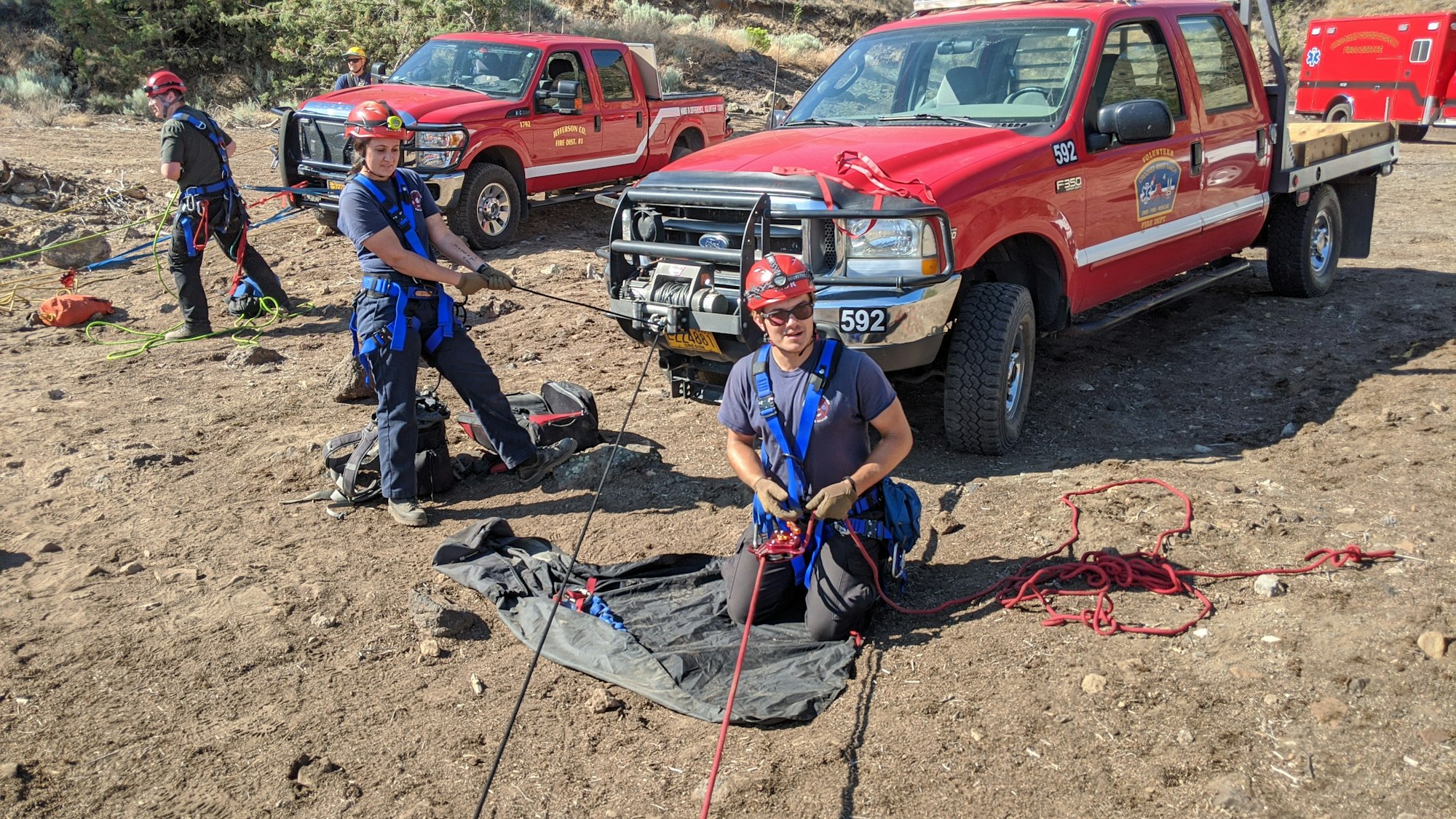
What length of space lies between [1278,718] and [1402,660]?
21.7 inches

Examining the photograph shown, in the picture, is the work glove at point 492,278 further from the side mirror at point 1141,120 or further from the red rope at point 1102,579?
the side mirror at point 1141,120

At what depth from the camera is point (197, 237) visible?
8109mm

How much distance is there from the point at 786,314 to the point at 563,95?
25.5 feet

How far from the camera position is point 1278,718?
3.31 metres

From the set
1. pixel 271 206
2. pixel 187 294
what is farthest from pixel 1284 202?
pixel 271 206

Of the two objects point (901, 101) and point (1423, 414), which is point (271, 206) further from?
point (1423, 414)

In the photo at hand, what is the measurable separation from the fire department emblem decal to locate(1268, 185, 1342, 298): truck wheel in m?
2.10

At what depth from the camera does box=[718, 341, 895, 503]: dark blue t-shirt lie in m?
3.84

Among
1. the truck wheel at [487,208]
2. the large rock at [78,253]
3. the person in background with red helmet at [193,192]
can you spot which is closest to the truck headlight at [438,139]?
the truck wheel at [487,208]

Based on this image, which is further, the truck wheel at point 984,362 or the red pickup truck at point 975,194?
the truck wheel at point 984,362

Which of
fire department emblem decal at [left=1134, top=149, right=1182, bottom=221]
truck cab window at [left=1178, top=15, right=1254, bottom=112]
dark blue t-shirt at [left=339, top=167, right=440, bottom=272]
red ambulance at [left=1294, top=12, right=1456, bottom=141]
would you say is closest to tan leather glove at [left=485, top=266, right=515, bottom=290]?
dark blue t-shirt at [left=339, top=167, right=440, bottom=272]

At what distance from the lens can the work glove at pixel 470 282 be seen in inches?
201

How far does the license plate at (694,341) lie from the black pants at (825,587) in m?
1.32

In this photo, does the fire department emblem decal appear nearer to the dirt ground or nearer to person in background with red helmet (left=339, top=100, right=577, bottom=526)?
the dirt ground
